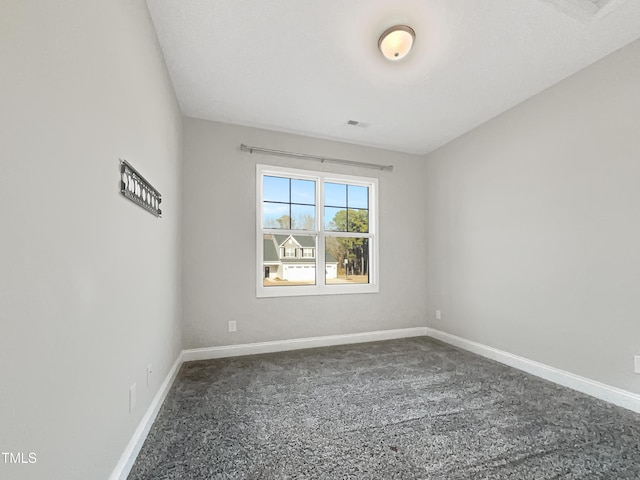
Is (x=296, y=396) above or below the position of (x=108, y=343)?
below

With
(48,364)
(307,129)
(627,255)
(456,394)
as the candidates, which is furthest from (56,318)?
(627,255)

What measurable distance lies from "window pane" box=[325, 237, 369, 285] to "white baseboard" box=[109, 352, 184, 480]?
2.13 meters

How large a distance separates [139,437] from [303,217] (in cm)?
263

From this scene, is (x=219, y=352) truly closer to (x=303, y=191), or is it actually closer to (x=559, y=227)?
(x=303, y=191)

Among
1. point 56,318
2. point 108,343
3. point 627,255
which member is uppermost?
point 627,255

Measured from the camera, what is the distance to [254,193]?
11.2 ft

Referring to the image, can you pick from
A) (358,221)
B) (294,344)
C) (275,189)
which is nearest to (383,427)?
(294,344)

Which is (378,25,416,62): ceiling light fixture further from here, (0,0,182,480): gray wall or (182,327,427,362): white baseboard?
(182,327,427,362): white baseboard

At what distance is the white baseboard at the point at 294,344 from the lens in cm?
316

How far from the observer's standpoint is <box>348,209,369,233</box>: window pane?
397cm

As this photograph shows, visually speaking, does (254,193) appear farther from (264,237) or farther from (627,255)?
(627,255)

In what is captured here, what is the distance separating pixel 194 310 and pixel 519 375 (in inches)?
129

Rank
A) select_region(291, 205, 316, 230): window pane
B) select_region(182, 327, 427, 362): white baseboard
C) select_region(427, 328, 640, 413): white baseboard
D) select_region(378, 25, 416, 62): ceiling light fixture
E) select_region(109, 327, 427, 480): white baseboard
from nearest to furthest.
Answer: select_region(109, 327, 427, 480): white baseboard, select_region(378, 25, 416, 62): ceiling light fixture, select_region(427, 328, 640, 413): white baseboard, select_region(182, 327, 427, 362): white baseboard, select_region(291, 205, 316, 230): window pane

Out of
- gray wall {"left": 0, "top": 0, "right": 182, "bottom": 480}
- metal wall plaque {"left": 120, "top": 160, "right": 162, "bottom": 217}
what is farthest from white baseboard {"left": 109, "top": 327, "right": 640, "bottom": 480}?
metal wall plaque {"left": 120, "top": 160, "right": 162, "bottom": 217}
